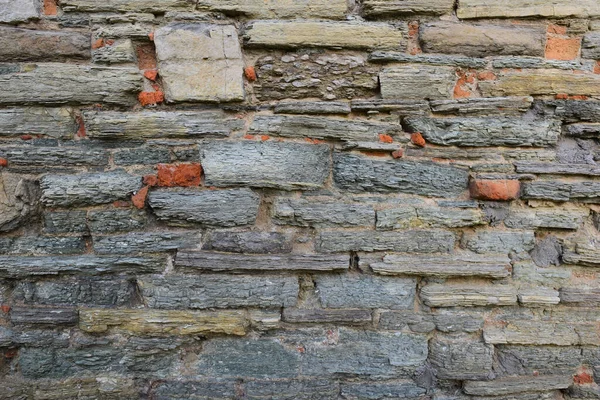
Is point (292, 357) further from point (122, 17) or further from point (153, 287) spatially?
point (122, 17)

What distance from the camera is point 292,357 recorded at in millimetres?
1609

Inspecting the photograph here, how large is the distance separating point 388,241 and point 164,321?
97 centimetres

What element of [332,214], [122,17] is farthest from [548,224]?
[122,17]

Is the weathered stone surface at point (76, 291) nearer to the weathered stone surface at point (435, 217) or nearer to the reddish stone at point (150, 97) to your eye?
the reddish stone at point (150, 97)

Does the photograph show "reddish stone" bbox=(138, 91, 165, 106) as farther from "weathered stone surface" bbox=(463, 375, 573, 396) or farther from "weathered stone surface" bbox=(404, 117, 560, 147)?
"weathered stone surface" bbox=(463, 375, 573, 396)

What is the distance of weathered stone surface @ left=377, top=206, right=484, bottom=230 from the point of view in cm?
161

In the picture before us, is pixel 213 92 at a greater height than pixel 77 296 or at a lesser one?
greater

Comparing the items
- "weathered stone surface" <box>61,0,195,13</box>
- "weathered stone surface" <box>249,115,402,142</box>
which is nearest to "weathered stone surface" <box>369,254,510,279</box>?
"weathered stone surface" <box>249,115,402,142</box>

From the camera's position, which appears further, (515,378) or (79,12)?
(515,378)

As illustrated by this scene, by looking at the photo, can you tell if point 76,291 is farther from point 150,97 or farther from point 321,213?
point 321,213

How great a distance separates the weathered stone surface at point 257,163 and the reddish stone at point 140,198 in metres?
0.25

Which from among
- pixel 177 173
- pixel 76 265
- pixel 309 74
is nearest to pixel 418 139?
pixel 309 74

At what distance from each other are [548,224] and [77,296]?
1.97 m

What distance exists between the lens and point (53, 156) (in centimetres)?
155
